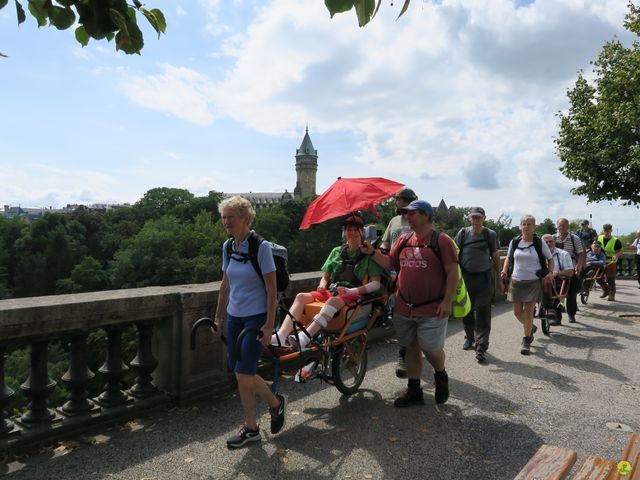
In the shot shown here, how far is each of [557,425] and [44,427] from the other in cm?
418

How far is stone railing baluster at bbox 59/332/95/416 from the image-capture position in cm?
404

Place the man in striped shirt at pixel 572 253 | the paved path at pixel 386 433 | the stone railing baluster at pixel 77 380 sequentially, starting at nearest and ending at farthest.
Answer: the paved path at pixel 386 433
the stone railing baluster at pixel 77 380
the man in striped shirt at pixel 572 253

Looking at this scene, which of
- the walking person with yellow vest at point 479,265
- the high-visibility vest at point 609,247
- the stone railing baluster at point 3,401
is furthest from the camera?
the high-visibility vest at point 609,247

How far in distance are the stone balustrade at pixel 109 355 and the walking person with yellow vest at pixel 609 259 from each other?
440 inches

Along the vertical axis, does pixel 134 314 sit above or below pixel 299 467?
above

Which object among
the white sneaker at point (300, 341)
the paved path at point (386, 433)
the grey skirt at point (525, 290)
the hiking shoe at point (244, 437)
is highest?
the grey skirt at point (525, 290)

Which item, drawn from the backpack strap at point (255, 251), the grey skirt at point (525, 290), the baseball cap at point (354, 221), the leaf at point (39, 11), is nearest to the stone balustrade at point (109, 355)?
the backpack strap at point (255, 251)

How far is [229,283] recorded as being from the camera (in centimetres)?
401

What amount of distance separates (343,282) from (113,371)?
2.26 meters

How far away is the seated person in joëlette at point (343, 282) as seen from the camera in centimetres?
429

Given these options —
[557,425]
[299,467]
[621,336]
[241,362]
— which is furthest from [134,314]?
[621,336]

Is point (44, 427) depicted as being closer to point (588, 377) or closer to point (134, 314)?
point (134, 314)

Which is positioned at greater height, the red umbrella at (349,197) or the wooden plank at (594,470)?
the red umbrella at (349,197)

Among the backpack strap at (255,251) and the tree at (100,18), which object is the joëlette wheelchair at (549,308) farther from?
the tree at (100,18)
